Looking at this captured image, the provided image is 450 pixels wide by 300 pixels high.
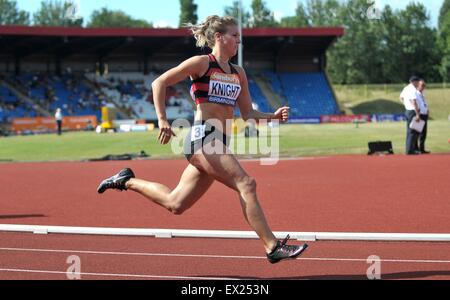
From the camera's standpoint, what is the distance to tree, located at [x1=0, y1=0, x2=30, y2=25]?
120 metres

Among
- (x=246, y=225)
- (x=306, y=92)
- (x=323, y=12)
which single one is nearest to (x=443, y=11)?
(x=323, y=12)

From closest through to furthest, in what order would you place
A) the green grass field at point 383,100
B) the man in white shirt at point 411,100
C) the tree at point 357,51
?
the man in white shirt at point 411,100 < the green grass field at point 383,100 < the tree at point 357,51

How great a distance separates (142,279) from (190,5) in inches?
3990

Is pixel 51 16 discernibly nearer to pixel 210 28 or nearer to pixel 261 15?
pixel 261 15

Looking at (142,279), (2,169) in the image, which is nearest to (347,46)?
(2,169)

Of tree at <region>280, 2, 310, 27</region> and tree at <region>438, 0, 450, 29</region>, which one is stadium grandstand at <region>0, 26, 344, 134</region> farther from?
tree at <region>280, 2, 310, 27</region>

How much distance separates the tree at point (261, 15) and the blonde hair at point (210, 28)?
10271 centimetres

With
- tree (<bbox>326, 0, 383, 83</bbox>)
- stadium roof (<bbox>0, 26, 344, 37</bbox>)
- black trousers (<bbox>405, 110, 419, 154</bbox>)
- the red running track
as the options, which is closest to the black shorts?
the red running track

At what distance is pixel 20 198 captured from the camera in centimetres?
1157

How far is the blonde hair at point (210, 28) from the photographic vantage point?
6.21 metres

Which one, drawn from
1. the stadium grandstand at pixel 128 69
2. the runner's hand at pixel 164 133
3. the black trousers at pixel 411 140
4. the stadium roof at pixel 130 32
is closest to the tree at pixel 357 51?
the stadium grandstand at pixel 128 69

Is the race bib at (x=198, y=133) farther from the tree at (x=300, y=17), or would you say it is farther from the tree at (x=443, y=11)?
the tree at (x=300, y=17)

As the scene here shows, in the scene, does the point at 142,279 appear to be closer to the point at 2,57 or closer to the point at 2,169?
the point at 2,169
